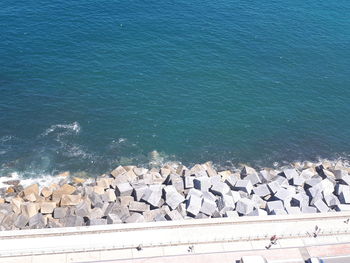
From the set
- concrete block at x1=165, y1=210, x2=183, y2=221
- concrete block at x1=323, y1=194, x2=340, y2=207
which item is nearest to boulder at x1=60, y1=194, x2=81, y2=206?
concrete block at x1=165, y1=210, x2=183, y2=221

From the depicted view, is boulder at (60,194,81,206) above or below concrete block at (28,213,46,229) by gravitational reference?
above

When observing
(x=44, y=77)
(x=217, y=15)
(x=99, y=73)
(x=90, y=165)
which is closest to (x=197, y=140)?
(x=90, y=165)

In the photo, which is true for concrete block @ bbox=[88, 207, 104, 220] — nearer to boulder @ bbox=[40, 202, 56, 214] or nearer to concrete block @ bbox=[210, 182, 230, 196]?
boulder @ bbox=[40, 202, 56, 214]

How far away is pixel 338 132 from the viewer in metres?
73.8

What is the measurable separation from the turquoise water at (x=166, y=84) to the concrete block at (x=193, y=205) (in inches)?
555

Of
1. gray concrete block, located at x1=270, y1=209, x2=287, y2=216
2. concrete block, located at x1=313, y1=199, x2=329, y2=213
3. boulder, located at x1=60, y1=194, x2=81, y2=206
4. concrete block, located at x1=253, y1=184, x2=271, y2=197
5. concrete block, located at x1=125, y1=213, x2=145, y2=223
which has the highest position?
gray concrete block, located at x1=270, y1=209, x2=287, y2=216

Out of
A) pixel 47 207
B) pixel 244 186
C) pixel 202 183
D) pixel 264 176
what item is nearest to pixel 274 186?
pixel 264 176

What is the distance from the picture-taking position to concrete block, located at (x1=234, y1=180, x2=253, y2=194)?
56438 mm

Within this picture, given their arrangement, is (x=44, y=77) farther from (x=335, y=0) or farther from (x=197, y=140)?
(x=335, y=0)

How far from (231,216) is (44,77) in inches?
1780

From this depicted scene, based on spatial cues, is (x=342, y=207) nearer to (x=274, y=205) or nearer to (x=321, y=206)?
(x=321, y=206)

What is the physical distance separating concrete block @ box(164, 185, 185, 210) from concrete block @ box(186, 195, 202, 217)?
124 cm

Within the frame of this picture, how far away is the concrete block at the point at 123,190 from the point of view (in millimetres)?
54469

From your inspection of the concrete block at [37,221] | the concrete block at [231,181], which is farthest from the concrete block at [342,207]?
the concrete block at [37,221]
